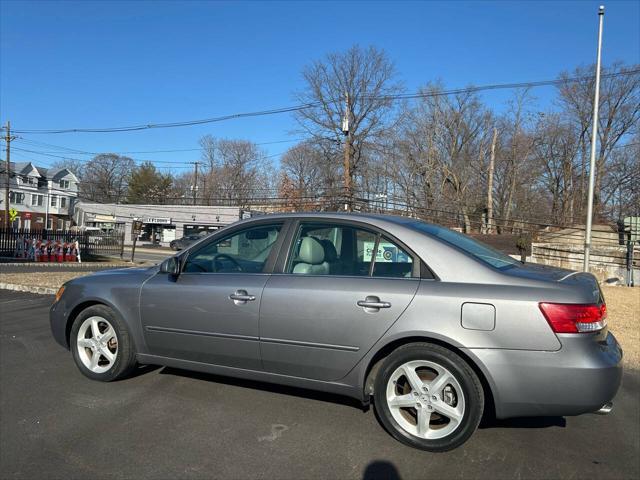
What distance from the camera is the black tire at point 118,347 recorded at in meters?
4.23

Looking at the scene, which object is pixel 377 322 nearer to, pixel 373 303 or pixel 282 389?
pixel 373 303

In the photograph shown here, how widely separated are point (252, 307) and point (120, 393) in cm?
158

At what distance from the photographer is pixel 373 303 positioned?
327 centimetres

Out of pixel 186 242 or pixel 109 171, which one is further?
pixel 109 171

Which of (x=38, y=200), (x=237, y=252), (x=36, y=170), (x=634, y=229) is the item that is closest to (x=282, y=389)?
(x=237, y=252)

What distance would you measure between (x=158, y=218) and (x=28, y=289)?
44590mm

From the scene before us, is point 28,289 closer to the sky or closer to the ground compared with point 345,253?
closer to the ground

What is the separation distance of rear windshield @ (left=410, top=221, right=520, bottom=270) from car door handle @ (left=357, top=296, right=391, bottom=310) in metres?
0.69

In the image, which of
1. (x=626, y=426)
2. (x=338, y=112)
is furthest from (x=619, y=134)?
(x=626, y=426)

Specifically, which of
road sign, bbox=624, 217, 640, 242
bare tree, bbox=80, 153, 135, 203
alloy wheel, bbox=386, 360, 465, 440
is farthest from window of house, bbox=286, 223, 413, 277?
bare tree, bbox=80, 153, 135, 203

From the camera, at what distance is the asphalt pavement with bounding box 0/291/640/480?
2.96 metres

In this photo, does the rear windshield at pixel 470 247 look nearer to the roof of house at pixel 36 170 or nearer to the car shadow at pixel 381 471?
the car shadow at pixel 381 471

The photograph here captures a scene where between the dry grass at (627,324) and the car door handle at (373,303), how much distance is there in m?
4.37

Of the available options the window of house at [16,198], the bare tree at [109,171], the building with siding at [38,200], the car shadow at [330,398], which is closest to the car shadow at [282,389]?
the car shadow at [330,398]
